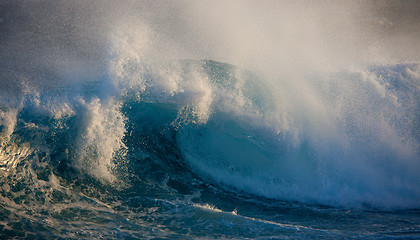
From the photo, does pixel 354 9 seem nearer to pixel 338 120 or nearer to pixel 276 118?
pixel 338 120

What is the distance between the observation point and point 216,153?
464cm

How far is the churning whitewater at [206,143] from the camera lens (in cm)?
366

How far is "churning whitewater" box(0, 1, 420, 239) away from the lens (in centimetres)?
366

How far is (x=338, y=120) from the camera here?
4.81 metres

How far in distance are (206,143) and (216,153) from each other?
26cm

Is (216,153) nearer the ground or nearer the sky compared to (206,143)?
nearer the ground

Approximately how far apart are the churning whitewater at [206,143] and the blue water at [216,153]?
0.07ft

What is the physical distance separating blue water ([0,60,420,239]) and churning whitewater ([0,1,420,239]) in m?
0.02

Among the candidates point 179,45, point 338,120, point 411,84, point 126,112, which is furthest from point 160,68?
point 411,84

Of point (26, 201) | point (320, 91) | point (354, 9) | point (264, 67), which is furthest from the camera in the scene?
point (354, 9)

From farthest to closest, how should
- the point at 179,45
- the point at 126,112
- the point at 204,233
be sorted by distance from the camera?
the point at 179,45 < the point at 126,112 < the point at 204,233

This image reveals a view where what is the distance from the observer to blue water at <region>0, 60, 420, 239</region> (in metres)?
3.68

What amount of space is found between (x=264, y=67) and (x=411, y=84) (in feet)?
9.35

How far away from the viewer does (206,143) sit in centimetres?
472
